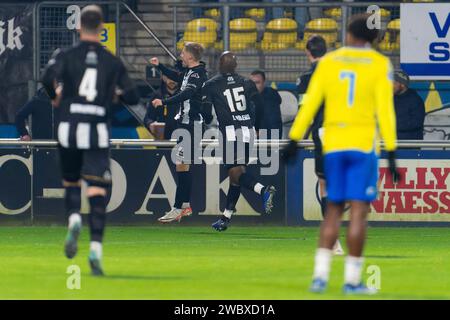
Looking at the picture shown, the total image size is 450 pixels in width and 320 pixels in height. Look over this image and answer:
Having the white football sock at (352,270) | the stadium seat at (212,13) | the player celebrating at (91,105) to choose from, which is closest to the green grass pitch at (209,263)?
the white football sock at (352,270)

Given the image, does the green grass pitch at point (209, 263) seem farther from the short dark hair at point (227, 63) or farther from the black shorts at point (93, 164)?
the short dark hair at point (227, 63)

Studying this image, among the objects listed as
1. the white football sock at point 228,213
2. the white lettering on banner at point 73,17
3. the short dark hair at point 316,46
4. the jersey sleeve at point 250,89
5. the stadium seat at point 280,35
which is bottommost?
the white football sock at point 228,213

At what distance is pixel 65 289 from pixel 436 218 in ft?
31.7

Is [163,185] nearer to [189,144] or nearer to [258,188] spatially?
[189,144]

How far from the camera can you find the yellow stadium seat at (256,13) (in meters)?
23.5

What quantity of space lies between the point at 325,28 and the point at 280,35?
86cm

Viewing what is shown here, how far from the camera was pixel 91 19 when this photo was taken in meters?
11.5

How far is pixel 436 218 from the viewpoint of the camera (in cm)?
1928

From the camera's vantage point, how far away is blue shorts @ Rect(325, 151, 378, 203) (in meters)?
10.1

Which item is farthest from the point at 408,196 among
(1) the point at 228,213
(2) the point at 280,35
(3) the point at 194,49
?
(2) the point at 280,35

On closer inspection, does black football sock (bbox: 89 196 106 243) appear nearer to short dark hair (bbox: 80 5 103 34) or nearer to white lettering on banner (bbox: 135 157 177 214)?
short dark hair (bbox: 80 5 103 34)

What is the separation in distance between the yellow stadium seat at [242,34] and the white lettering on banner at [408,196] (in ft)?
15.2

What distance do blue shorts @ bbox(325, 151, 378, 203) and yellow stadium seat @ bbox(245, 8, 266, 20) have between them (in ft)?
44.2

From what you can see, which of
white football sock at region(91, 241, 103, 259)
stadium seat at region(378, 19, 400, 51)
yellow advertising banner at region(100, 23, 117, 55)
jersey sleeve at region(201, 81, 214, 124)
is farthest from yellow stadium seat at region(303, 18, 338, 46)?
white football sock at region(91, 241, 103, 259)
